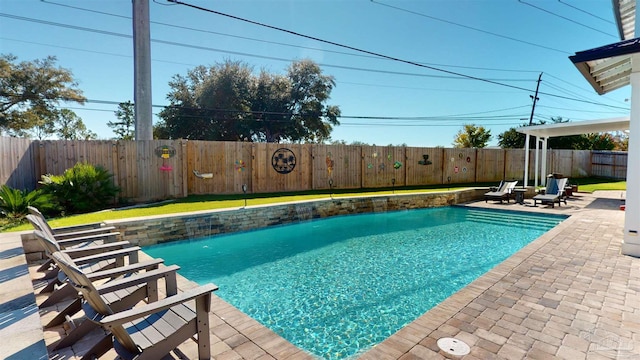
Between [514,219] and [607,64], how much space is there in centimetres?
533

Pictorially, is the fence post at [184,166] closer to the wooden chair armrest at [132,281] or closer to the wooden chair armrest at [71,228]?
the wooden chair armrest at [71,228]

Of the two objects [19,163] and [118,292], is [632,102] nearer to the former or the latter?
[118,292]

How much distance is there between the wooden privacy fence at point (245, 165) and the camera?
890 centimetres

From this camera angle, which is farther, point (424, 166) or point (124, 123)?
point (124, 123)

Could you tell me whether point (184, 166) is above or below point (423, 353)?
above

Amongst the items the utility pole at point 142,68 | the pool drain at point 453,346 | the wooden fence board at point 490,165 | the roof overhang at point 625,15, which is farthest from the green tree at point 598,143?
the utility pole at point 142,68

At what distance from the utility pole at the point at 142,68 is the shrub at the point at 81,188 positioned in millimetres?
2524

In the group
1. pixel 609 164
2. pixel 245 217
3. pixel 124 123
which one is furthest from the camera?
pixel 124 123

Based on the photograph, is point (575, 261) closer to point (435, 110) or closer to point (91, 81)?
point (435, 110)

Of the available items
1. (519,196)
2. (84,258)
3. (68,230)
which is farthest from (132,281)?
(519,196)

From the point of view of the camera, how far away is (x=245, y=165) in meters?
12.2

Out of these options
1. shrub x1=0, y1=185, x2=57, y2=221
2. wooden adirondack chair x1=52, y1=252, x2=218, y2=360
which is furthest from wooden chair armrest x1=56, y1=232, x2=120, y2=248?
shrub x1=0, y1=185, x2=57, y2=221

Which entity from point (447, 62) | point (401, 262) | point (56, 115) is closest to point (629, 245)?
point (401, 262)

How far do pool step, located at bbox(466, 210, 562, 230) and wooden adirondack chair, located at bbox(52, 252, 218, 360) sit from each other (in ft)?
31.1
